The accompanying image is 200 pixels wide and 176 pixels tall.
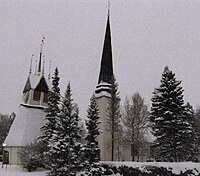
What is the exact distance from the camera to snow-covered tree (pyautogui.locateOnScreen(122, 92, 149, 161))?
30828 mm

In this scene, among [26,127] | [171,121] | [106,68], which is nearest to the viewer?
[171,121]

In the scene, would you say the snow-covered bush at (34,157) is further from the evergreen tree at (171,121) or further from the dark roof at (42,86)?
the dark roof at (42,86)

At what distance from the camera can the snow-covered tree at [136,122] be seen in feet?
101

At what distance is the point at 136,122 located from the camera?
102 feet

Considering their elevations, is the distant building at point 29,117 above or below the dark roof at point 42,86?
below

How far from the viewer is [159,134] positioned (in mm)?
21984

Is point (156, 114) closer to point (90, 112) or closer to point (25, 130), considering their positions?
point (90, 112)

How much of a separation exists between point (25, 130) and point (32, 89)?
6.97 meters

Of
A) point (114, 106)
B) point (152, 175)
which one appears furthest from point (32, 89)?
point (152, 175)

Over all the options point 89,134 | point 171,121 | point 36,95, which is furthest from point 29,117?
point 171,121

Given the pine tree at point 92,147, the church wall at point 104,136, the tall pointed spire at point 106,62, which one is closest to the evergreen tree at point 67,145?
the pine tree at point 92,147

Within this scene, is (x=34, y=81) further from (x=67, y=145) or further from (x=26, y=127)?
(x=67, y=145)

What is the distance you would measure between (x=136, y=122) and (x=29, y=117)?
12.8 meters

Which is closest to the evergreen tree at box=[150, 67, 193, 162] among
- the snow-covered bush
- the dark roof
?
the snow-covered bush
